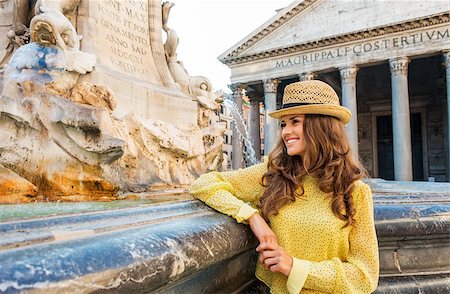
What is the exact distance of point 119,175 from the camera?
372 centimetres

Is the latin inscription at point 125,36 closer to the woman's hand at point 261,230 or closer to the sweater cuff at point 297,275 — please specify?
the woman's hand at point 261,230

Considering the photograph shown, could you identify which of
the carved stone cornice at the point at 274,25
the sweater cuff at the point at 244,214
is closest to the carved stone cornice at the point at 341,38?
the carved stone cornice at the point at 274,25

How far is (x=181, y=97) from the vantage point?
4.93 metres

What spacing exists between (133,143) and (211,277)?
2795mm

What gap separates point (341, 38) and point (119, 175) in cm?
1984

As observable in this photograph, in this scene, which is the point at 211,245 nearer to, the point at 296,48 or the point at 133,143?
the point at 133,143

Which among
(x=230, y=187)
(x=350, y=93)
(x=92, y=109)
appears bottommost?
(x=230, y=187)

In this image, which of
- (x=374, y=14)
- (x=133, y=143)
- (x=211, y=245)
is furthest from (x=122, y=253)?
(x=374, y=14)

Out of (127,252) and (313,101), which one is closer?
(127,252)

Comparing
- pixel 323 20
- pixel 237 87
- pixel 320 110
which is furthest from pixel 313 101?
pixel 237 87

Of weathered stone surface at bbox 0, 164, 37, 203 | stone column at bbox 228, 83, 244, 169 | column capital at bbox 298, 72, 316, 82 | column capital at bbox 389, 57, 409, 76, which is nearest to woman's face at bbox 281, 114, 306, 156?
weathered stone surface at bbox 0, 164, 37, 203

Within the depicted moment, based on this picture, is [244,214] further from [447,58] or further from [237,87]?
[237,87]

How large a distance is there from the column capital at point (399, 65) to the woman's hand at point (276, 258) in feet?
67.0

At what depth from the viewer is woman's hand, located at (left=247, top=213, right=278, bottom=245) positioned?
1.35 m
